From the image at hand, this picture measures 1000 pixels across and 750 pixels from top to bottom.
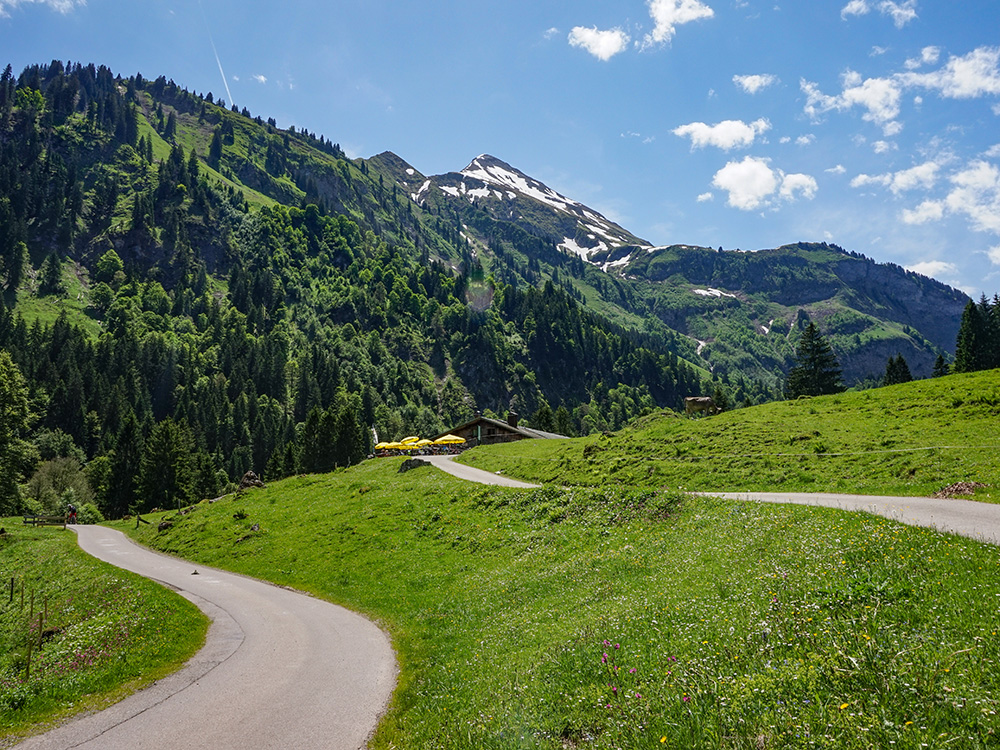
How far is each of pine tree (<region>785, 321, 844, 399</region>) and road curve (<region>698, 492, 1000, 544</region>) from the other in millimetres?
90289

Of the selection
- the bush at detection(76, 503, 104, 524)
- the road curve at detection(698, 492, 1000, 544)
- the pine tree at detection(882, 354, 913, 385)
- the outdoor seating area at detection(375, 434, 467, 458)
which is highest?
the pine tree at detection(882, 354, 913, 385)

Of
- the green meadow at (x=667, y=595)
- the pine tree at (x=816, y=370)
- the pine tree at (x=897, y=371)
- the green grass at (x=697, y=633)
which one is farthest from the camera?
the pine tree at (x=897, y=371)

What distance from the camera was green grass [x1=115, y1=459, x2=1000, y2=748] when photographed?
7.45 m

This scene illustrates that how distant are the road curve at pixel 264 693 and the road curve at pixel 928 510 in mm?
17500

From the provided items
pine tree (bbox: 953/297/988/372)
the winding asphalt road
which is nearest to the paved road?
the winding asphalt road

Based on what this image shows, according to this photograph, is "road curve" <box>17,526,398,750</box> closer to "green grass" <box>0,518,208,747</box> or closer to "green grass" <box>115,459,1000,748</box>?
"green grass" <box>0,518,208,747</box>

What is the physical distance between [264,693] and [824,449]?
129 ft

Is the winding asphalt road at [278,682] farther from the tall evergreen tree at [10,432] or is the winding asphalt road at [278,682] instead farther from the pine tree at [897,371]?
the pine tree at [897,371]

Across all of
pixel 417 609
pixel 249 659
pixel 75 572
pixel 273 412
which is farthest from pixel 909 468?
pixel 273 412

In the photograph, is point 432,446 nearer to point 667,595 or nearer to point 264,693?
point 264,693

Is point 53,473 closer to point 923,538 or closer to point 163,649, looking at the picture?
point 163,649

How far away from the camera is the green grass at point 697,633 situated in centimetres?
745

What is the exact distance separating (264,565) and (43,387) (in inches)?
5913

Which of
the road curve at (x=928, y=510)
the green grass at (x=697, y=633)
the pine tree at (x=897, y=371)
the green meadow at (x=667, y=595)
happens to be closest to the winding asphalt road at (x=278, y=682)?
the road curve at (x=928, y=510)
